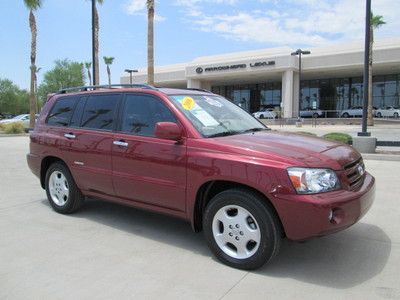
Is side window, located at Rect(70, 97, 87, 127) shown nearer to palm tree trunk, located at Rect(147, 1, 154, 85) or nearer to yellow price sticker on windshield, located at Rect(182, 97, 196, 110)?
yellow price sticker on windshield, located at Rect(182, 97, 196, 110)

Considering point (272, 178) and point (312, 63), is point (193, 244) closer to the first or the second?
point (272, 178)

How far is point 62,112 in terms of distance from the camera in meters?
6.43

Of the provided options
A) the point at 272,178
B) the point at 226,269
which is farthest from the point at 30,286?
the point at 272,178

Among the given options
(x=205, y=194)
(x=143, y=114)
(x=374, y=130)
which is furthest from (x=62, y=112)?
(x=374, y=130)

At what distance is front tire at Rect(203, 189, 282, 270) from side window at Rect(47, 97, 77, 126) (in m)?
2.92

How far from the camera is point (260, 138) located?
468 centimetres

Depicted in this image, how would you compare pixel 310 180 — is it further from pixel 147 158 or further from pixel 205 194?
pixel 147 158

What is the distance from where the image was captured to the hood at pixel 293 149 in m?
4.05

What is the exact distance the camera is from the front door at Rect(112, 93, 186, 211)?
4.70 meters

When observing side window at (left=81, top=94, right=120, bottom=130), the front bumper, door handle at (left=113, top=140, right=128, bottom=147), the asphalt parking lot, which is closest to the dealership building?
the asphalt parking lot

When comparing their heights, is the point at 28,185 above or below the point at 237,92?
below

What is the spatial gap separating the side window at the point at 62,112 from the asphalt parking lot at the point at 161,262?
1363mm

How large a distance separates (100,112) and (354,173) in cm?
327

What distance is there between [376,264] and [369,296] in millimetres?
775
